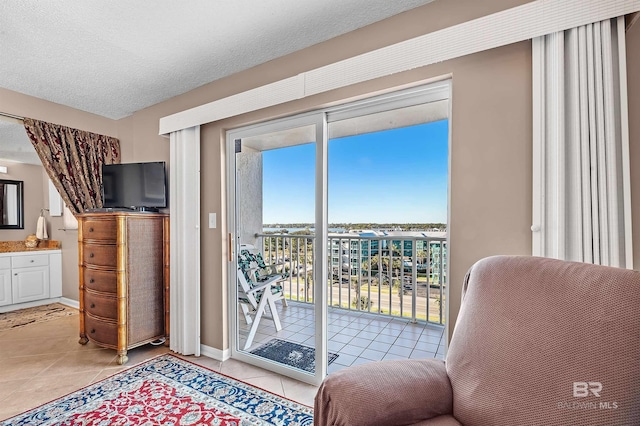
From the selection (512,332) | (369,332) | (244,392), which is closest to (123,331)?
(244,392)

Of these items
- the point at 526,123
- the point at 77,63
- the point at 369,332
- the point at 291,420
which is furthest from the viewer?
the point at 369,332

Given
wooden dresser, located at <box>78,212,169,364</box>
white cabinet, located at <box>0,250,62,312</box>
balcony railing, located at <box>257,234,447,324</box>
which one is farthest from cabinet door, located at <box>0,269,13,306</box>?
balcony railing, located at <box>257,234,447,324</box>

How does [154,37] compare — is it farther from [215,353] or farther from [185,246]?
[215,353]

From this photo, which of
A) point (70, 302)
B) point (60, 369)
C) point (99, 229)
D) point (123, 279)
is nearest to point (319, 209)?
point (123, 279)

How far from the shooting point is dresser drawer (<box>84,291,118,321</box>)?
2.56 meters

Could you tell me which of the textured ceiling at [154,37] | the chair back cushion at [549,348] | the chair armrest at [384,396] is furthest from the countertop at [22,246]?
the chair back cushion at [549,348]

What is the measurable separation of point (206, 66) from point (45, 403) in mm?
2550

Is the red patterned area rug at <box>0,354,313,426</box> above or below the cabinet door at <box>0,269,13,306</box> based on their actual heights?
below

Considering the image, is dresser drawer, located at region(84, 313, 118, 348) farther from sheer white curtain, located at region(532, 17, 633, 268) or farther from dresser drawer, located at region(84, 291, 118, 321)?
sheer white curtain, located at region(532, 17, 633, 268)

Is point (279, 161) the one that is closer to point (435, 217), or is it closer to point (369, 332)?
point (435, 217)

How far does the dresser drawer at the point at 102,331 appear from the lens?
2539 millimetres

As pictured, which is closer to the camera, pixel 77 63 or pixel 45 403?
pixel 45 403

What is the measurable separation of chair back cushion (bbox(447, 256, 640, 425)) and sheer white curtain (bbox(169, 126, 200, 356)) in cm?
221

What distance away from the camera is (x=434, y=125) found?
2.01 m
